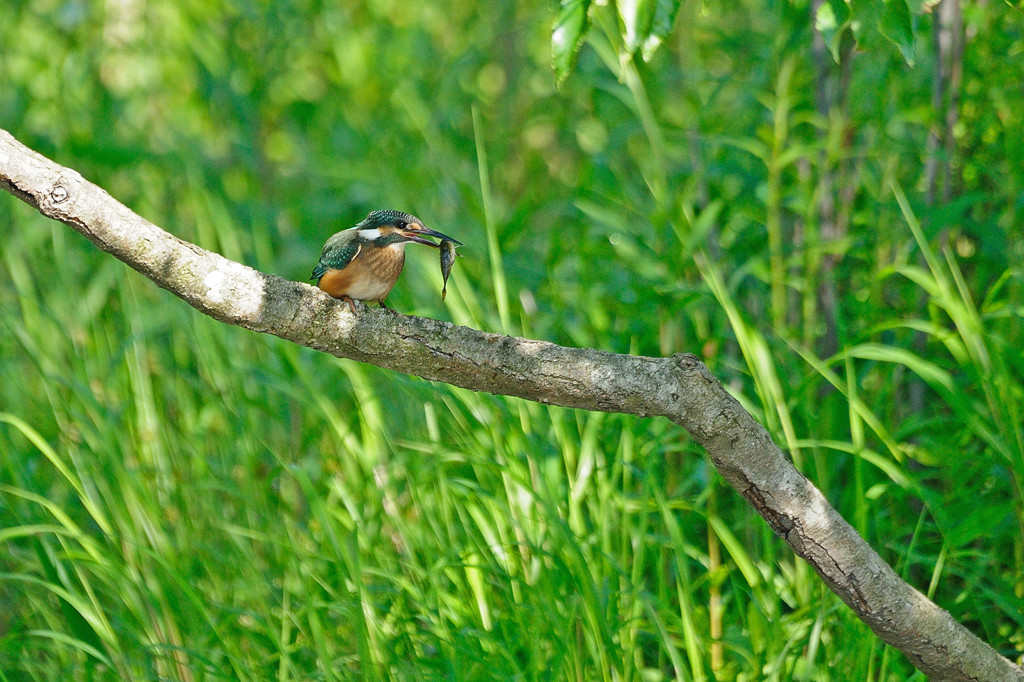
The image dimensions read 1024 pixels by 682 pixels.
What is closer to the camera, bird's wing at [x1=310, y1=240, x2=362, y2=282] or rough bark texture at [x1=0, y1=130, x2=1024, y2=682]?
rough bark texture at [x1=0, y1=130, x2=1024, y2=682]

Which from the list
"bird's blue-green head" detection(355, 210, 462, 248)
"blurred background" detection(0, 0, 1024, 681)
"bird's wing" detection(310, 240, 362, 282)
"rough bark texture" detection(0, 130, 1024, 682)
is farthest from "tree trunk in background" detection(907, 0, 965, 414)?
"bird's wing" detection(310, 240, 362, 282)

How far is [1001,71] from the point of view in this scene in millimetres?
2871

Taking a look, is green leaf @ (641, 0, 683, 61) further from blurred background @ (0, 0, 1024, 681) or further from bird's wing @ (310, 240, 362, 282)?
bird's wing @ (310, 240, 362, 282)

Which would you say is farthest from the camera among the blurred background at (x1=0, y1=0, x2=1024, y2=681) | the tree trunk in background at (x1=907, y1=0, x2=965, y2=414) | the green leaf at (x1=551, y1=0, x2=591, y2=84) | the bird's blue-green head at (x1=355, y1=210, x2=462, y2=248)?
the tree trunk in background at (x1=907, y1=0, x2=965, y2=414)

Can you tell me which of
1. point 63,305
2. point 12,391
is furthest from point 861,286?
point 12,391

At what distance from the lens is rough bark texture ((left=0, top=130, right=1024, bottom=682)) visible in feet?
4.69

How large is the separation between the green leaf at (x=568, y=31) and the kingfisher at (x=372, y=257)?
709 millimetres

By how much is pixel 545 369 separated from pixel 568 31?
20.7 inches

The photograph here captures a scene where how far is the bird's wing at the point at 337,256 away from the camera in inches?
86.0

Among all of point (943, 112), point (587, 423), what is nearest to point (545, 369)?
point (587, 423)

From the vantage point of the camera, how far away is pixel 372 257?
2166mm

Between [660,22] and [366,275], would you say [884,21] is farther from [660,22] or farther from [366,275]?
[366,275]

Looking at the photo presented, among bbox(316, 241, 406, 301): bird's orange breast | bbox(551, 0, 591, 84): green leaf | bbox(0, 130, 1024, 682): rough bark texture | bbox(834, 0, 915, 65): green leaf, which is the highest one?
bbox(551, 0, 591, 84): green leaf

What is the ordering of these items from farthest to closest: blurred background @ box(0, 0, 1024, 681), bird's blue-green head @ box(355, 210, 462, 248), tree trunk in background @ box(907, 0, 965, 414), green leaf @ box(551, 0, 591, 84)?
tree trunk in background @ box(907, 0, 965, 414), blurred background @ box(0, 0, 1024, 681), bird's blue-green head @ box(355, 210, 462, 248), green leaf @ box(551, 0, 591, 84)
